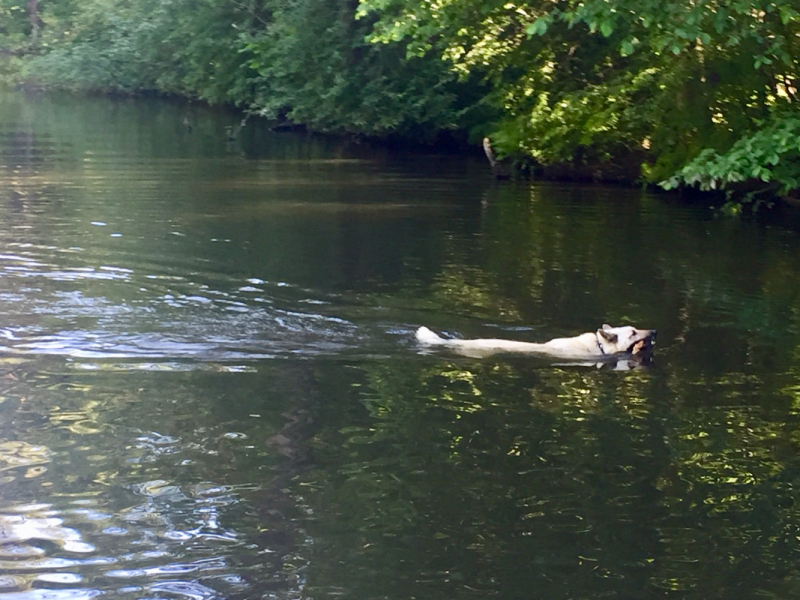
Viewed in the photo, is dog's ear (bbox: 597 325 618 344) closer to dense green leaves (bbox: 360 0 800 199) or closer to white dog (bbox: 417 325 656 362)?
white dog (bbox: 417 325 656 362)

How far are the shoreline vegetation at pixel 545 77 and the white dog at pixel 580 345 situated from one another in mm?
3792

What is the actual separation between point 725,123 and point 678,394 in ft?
36.9

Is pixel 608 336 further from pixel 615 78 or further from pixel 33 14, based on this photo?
pixel 33 14

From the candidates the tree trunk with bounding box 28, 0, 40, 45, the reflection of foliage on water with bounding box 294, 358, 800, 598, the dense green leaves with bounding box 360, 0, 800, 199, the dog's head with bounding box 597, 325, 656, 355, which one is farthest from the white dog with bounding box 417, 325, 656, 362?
the tree trunk with bounding box 28, 0, 40, 45

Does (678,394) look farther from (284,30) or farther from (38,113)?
(38,113)

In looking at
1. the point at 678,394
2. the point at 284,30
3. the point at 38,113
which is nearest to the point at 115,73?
the point at 38,113

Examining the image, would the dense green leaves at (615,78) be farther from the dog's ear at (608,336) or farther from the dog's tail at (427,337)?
the dog's tail at (427,337)

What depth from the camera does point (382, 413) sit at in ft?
26.4

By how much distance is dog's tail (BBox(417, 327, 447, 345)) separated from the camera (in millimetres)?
9906

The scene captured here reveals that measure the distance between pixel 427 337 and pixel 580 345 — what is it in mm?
1414

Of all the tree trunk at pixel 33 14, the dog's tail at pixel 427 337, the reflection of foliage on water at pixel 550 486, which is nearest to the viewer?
the reflection of foliage on water at pixel 550 486

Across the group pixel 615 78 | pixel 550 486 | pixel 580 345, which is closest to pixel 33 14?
pixel 615 78

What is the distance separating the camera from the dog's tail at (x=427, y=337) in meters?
9.91

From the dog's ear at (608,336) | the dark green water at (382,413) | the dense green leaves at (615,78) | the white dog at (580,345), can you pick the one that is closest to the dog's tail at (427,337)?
the white dog at (580,345)
